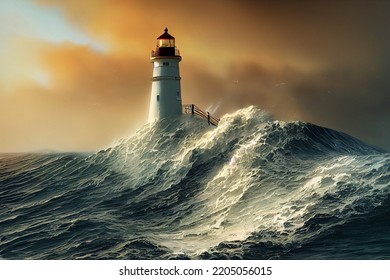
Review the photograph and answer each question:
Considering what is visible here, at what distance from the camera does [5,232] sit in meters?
16.0

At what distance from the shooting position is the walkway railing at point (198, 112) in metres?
17.1

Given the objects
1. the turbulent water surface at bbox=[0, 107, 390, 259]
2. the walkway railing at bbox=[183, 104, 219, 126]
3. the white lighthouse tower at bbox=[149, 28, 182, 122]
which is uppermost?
the white lighthouse tower at bbox=[149, 28, 182, 122]

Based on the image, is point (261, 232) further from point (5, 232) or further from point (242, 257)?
point (5, 232)

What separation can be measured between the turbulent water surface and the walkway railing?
0.18 meters

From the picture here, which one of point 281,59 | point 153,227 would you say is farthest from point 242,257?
point 281,59

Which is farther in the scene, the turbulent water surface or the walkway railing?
the walkway railing

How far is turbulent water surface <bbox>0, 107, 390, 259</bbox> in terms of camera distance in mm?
14359

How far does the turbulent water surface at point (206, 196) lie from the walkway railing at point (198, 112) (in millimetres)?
178

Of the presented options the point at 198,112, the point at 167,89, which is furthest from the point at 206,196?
the point at 167,89

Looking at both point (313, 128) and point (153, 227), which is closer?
point (153, 227)

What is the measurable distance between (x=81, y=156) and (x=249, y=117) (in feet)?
14.3

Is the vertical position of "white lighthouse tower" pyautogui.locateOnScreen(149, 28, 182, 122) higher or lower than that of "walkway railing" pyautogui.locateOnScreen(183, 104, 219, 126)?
higher

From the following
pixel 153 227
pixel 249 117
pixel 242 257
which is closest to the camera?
pixel 242 257
